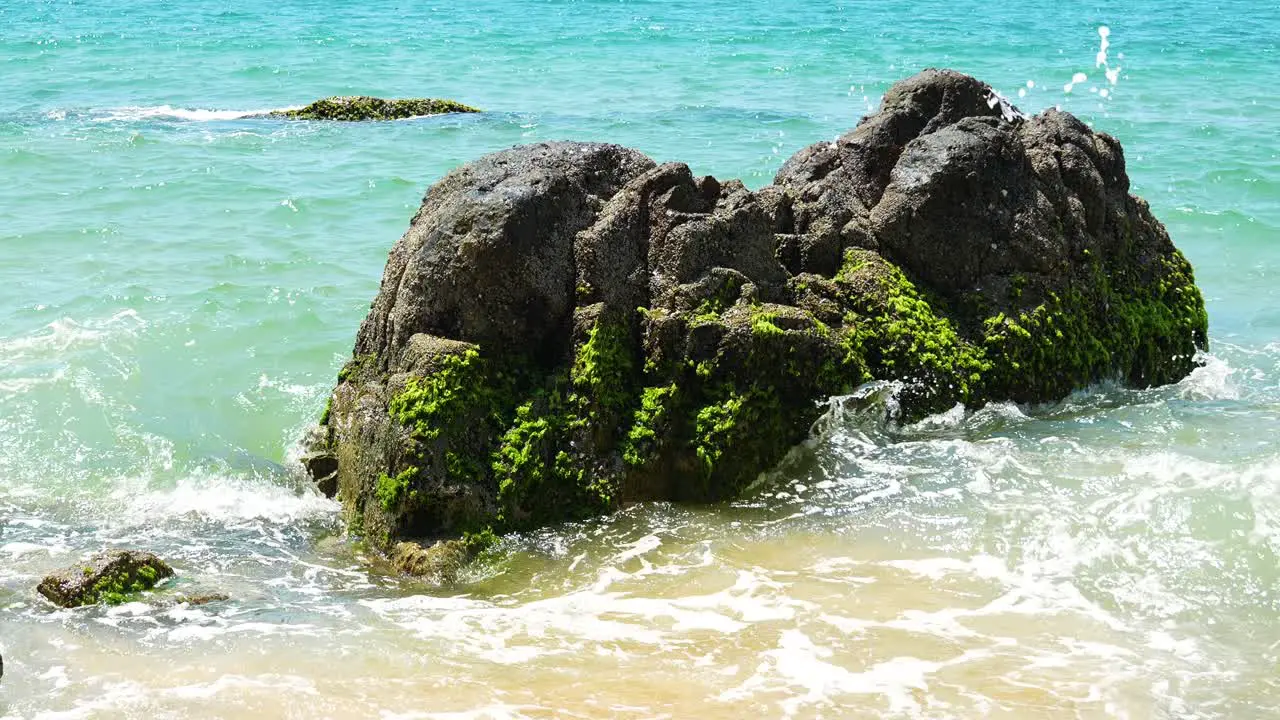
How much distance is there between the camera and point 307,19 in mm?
35094

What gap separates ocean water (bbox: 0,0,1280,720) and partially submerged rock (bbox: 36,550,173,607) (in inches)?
3.3

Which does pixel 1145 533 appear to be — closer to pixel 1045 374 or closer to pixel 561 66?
pixel 1045 374

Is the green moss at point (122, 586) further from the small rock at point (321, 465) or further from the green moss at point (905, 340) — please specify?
the green moss at point (905, 340)

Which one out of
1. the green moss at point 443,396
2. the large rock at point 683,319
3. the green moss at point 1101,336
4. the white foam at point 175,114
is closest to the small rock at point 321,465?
the large rock at point 683,319

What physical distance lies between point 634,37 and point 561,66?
15.1 feet

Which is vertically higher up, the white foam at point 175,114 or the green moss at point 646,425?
the white foam at point 175,114

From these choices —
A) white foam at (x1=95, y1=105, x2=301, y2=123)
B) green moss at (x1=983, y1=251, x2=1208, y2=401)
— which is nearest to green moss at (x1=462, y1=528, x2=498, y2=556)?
green moss at (x1=983, y1=251, x2=1208, y2=401)

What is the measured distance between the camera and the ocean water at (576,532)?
5516 mm

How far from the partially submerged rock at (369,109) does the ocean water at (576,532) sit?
4253mm

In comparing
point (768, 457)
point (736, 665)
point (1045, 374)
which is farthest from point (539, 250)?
point (1045, 374)

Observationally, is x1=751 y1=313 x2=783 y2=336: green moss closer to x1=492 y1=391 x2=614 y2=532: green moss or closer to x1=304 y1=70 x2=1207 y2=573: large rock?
x1=304 y1=70 x2=1207 y2=573: large rock

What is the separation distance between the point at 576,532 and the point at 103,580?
2.33 m

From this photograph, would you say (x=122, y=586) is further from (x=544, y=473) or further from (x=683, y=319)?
(x=683, y=319)

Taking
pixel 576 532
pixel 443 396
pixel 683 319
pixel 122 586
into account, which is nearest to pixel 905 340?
pixel 683 319
